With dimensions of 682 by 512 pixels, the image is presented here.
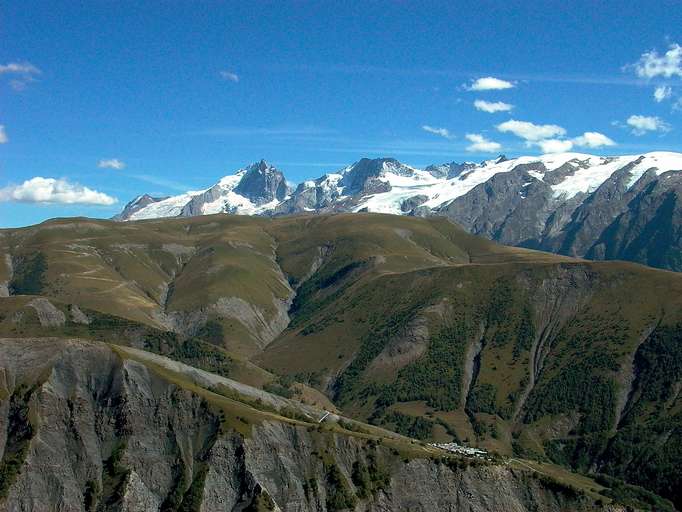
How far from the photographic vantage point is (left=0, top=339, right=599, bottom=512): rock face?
530 ft

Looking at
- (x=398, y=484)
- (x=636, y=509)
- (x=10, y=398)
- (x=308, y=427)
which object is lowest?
(x=636, y=509)

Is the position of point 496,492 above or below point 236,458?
below

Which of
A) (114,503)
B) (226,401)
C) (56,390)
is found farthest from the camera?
(226,401)

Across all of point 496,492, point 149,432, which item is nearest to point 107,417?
point 149,432

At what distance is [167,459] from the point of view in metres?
170

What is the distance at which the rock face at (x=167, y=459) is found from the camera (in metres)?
162

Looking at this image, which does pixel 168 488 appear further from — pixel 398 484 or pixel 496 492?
pixel 496 492

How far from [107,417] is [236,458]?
96.9 ft

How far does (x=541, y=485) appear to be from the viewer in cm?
18350

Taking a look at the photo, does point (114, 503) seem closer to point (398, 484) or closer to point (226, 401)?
point (226, 401)

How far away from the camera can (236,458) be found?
555ft

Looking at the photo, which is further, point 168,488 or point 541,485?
point 541,485

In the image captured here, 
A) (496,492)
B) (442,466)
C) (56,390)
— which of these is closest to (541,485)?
(496,492)

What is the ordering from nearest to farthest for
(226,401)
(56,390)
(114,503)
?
(114,503)
(56,390)
(226,401)
